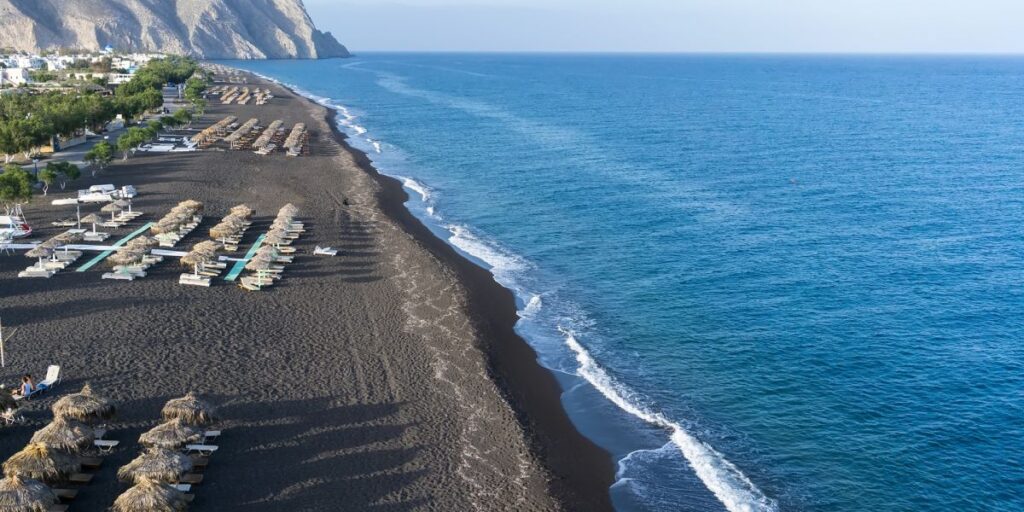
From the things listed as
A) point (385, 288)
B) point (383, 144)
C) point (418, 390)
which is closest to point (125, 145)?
point (383, 144)

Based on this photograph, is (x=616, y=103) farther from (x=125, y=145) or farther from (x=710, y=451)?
(x=710, y=451)

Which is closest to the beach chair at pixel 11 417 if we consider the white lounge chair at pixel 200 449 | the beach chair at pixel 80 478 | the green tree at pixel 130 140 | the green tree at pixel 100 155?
the beach chair at pixel 80 478

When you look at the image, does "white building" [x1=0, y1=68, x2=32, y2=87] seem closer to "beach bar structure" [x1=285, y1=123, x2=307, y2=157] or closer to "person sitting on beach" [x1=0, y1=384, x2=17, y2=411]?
"beach bar structure" [x1=285, y1=123, x2=307, y2=157]

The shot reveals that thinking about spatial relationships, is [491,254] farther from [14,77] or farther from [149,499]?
[14,77]

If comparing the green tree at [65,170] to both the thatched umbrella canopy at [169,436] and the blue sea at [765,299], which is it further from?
the thatched umbrella canopy at [169,436]

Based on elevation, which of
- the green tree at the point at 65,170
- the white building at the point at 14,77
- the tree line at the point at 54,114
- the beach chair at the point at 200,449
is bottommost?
the beach chair at the point at 200,449
